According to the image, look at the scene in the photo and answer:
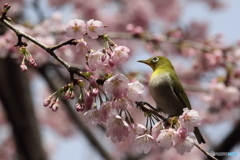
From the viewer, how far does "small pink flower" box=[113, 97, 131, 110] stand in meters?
1.28

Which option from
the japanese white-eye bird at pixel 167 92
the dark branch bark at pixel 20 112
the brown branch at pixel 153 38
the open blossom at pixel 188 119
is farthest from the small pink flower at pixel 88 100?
the dark branch bark at pixel 20 112

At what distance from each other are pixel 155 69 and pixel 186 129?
0.63 meters

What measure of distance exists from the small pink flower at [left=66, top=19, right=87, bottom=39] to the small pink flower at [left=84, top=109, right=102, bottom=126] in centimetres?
29

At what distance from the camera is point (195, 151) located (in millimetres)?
6043

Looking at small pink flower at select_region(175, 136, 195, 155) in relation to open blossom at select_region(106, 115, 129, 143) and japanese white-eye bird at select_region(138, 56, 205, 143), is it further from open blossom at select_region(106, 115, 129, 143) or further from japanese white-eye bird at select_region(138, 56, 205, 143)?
japanese white-eye bird at select_region(138, 56, 205, 143)

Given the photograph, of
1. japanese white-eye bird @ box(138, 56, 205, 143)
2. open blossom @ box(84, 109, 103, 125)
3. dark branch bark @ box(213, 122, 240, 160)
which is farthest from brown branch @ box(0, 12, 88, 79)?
dark branch bark @ box(213, 122, 240, 160)

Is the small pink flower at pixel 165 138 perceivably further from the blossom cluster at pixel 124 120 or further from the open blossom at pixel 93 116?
the open blossom at pixel 93 116

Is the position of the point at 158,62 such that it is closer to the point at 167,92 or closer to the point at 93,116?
the point at 167,92

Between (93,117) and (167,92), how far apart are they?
520mm

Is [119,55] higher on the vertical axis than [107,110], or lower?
higher

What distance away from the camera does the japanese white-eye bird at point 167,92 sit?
67.4 inches

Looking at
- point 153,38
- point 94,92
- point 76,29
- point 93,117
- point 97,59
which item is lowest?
point 153,38

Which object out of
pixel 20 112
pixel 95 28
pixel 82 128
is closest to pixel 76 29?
pixel 95 28

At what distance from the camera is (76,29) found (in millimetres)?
1347
